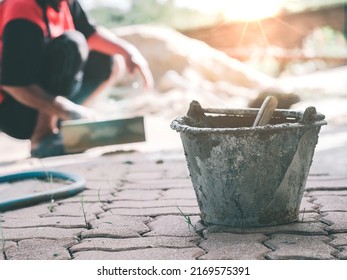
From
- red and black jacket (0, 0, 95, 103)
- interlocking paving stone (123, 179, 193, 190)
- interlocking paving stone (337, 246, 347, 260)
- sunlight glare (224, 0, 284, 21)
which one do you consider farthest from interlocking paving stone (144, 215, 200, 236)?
sunlight glare (224, 0, 284, 21)

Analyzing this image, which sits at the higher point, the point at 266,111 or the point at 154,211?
the point at 266,111

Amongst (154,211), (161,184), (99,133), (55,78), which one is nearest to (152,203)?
(154,211)

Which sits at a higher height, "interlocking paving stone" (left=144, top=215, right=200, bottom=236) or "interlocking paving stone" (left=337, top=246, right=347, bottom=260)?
"interlocking paving stone" (left=144, top=215, right=200, bottom=236)

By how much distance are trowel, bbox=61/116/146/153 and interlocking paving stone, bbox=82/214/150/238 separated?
1.91 m

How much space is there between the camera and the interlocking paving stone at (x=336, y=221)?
228 centimetres

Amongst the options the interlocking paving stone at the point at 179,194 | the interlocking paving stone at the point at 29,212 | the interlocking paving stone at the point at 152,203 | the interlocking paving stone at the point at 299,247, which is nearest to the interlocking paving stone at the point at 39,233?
the interlocking paving stone at the point at 29,212

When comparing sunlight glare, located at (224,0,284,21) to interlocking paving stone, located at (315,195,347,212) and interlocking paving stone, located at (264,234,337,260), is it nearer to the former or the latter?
interlocking paving stone, located at (315,195,347,212)

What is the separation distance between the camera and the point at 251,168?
2.24 m

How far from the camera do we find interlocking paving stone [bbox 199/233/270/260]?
2006 mm

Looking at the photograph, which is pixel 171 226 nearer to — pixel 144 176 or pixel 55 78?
pixel 144 176

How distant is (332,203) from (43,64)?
2.78 metres

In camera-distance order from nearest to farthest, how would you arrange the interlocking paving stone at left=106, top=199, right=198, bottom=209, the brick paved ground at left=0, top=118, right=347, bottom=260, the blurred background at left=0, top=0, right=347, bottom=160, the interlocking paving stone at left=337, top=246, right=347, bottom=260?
the interlocking paving stone at left=337, top=246, right=347, bottom=260 < the brick paved ground at left=0, top=118, right=347, bottom=260 < the interlocking paving stone at left=106, top=199, right=198, bottom=209 < the blurred background at left=0, top=0, right=347, bottom=160

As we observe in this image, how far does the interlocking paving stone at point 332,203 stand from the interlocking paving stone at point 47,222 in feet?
3.55
